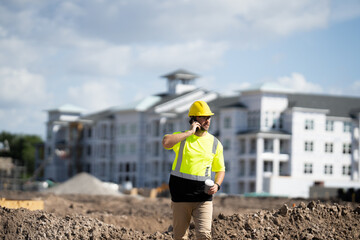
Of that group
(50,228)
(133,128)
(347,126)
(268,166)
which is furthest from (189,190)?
(133,128)

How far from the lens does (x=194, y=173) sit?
8.70 m

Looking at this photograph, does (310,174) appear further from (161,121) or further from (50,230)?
(50,230)

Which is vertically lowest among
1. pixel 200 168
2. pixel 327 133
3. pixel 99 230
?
pixel 99 230

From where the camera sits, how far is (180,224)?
8.82 metres

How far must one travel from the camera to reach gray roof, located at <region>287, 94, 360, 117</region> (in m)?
70.4

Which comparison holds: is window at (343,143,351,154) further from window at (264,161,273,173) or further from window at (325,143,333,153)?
window at (264,161,273,173)

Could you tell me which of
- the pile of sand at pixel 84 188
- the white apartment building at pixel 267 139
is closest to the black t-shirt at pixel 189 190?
the pile of sand at pixel 84 188

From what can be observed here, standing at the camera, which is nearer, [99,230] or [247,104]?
[99,230]

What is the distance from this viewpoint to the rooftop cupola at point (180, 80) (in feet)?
290

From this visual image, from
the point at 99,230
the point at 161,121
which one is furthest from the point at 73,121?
the point at 99,230

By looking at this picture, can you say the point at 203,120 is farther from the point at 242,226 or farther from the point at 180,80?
the point at 180,80

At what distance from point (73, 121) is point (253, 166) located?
121 ft

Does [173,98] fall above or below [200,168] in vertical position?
above

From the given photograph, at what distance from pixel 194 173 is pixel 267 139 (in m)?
58.7
